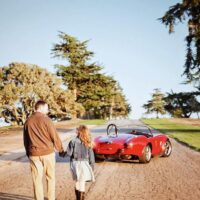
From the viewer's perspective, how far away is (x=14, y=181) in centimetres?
817

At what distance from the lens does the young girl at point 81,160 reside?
6.01 meters

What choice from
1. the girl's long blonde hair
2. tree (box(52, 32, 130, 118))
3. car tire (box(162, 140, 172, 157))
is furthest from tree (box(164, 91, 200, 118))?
the girl's long blonde hair

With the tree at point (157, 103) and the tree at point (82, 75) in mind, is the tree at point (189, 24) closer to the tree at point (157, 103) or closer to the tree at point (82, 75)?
the tree at point (82, 75)

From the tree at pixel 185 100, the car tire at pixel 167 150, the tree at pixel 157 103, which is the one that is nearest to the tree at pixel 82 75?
the tree at pixel 185 100

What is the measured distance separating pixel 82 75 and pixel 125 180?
161ft

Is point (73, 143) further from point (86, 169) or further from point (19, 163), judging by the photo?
point (19, 163)

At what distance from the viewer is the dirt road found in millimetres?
6645

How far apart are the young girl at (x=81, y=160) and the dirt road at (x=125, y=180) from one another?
532mm

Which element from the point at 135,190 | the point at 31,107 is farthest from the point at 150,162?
the point at 31,107

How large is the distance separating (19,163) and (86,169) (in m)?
5.80

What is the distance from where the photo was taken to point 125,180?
26.5 ft

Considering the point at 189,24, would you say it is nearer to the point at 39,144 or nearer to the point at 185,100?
the point at 39,144

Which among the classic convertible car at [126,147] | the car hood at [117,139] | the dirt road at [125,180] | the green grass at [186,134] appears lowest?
the dirt road at [125,180]

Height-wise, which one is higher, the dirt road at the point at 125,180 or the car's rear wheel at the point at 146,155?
the car's rear wheel at the point at 146,155
